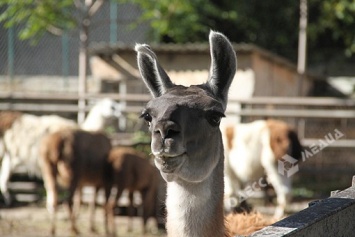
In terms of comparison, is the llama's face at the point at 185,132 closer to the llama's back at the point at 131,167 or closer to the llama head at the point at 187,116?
the llama head at the point at 187,116

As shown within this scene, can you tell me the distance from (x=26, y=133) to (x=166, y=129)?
9704 mm

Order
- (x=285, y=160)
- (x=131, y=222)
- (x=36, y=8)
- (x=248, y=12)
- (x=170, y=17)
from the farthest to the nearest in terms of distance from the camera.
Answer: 1. (x=248, y=12)
2. (x=170, y=17)
3. (x=36, y=8)
4. (x=131, y=222)
5. (x=285, y=160)

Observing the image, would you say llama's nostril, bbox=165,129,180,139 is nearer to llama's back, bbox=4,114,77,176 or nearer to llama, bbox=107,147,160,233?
llama, bbox=107,147,160,233

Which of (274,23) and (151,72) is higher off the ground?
(274,23)

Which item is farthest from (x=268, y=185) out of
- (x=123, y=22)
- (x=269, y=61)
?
(x=123, y=22)

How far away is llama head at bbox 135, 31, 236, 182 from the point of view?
3273mm

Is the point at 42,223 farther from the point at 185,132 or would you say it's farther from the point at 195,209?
the point at 185,132

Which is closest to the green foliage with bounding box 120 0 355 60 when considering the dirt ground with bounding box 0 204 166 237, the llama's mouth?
the dirt ground with bounding box 0 204 166 237

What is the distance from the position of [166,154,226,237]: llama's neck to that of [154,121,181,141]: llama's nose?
31 centimetres

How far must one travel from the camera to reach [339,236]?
3721 mm

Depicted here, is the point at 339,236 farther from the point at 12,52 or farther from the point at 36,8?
the point at 12,52

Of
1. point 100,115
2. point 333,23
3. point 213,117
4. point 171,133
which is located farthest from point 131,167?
point 333,23

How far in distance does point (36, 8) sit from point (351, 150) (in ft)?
20.2

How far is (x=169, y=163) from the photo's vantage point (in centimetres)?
331
